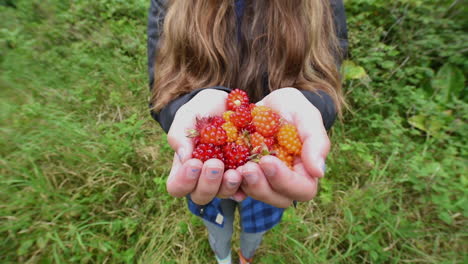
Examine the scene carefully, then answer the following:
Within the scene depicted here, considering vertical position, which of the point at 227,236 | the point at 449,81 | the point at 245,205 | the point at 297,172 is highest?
the point at 297,172

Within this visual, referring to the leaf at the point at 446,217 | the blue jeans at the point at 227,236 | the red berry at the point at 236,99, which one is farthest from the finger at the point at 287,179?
the leaf at the point at 446,217

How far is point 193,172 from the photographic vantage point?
1186mm

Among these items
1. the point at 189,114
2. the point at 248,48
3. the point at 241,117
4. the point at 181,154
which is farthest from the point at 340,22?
the point at 181,154

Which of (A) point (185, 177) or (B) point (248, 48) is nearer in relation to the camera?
(A) point (185, 177)

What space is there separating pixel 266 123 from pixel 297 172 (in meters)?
0.35

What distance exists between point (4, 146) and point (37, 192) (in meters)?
0.71

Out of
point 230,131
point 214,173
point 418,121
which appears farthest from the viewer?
point 418,121

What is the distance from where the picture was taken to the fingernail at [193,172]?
1176 mm

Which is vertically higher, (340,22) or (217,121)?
(340,22)

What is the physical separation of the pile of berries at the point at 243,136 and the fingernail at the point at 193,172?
6.5 inches

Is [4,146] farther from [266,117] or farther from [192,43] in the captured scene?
[266,117]

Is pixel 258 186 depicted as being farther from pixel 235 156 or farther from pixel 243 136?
pixel 243 136

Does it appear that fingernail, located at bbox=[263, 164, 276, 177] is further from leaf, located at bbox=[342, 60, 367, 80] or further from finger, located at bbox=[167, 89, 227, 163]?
leaf, located at bbox=[342, 60, 367, 80]

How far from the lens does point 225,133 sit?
149cm
